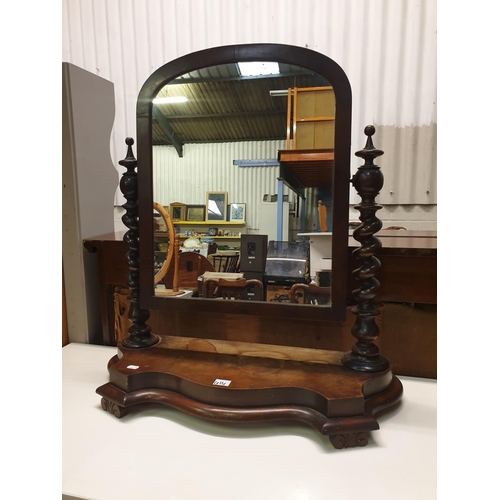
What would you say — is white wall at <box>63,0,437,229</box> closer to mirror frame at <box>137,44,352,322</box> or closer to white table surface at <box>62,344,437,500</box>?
mirror frame at <box>137,44,352,322</box>

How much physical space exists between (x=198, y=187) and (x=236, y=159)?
10 centimetres

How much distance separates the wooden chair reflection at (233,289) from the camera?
683 mm

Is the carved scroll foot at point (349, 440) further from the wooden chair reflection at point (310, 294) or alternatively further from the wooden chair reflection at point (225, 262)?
the wooden chair reflection at point (225, 262)

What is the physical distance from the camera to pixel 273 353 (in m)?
0.67

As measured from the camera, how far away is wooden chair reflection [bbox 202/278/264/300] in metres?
0.68

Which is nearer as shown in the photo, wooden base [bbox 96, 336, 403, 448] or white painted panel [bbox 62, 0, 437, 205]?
wooden base [bbox 96, 336, 403, 448]

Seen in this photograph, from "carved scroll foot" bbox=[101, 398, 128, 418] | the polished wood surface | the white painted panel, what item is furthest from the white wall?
"carved scroll foot" bbox=[101, 398, 128, 418]

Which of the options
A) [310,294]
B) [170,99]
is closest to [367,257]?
[310,294]

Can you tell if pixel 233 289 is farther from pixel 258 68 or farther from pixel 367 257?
pixel 258 68

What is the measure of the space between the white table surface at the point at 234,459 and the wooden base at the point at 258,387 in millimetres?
30

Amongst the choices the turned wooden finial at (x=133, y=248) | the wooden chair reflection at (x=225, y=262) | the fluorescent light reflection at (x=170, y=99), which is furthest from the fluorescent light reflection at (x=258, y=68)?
the wooden chair reflection at (x=225, y=262)

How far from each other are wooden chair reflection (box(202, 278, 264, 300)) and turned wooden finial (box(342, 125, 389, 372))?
19cm

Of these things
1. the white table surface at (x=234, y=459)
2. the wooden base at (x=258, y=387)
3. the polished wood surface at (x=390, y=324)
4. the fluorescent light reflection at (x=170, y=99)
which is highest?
the fluorescent light reflection at (x=170, y=99)

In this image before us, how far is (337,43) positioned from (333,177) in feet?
3.37
